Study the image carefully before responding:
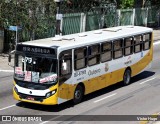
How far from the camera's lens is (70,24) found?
3375 centimetres

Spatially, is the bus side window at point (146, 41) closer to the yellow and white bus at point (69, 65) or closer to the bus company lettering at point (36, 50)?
the yellow and white bus at point (69, 65)

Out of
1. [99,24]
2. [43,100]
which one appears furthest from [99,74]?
[99,24]

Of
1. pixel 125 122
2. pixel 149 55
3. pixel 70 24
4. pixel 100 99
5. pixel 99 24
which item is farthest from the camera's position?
pixel 99 24

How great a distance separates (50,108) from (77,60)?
214 centimetres

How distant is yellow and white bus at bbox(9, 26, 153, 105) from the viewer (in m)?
15.2

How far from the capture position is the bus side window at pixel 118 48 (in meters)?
19.0

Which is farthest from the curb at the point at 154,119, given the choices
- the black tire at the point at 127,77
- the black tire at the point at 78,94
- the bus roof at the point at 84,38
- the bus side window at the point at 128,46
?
the bus side window at the point at 128,46

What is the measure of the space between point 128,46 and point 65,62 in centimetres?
549

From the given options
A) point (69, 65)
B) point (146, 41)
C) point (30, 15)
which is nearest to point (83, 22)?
point (30, 15)

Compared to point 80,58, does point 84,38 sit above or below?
above

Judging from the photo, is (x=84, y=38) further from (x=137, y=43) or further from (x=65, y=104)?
(x=137, y=43)

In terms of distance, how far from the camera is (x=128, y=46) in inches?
794

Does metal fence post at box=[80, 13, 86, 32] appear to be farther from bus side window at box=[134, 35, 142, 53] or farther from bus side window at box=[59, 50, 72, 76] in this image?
Result: bus side window at box=[59, 50, 72, 76]

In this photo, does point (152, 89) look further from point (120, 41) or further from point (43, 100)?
point (43, 100)
